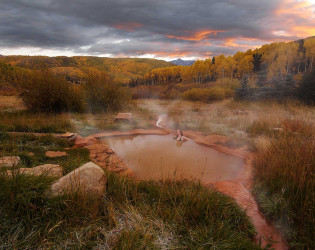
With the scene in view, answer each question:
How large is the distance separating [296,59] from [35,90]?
121 ft

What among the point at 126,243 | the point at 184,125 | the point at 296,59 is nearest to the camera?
the point at 126,243

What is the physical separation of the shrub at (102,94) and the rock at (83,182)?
913 centimetres

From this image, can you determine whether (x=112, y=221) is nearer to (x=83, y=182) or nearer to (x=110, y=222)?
(x=110, y=222)

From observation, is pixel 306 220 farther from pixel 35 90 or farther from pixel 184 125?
pixel 35 90

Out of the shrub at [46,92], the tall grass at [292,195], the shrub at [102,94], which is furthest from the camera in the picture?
the shrub at [102,94]

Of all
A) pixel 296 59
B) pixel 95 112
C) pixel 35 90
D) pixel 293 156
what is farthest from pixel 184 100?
pixel 296 59

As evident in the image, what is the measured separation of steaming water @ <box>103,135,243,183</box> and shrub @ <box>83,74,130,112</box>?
4965mm

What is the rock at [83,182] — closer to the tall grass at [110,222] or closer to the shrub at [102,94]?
the tall grass at [110,222]

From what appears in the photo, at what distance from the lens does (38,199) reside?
1945 mm

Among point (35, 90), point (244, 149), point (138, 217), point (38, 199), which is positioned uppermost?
point (35, 90)

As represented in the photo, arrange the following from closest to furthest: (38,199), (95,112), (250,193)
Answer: (38,199), (250,193), (95,112)

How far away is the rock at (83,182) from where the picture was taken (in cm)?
211

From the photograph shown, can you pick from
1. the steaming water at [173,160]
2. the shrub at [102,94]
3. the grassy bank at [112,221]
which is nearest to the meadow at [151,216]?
the grassy bank at [112,221]

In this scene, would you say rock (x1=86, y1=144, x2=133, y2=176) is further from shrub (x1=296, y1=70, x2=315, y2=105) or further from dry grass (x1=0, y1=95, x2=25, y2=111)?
shrub (x1=296, y1=70, x2=315, y2=105)
